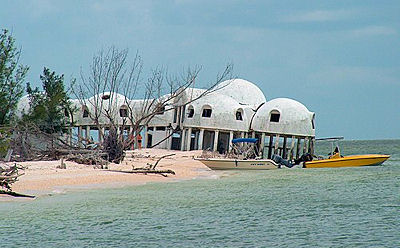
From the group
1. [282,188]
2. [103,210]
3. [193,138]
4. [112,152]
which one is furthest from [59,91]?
[103,210]

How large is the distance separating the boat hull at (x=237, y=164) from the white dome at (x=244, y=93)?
1942 cm

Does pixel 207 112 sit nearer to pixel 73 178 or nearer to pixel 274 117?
pixel 274 117

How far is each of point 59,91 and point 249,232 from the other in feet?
100

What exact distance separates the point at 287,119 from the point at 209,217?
3236cm

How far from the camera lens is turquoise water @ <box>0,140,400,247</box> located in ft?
45.2

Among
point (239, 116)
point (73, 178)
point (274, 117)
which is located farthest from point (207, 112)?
point (73, 178)

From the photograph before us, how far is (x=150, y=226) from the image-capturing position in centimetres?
1565

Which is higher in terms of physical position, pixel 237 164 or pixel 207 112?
pixel 207 112

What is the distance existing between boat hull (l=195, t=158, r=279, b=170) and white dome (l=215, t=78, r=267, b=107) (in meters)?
19.4

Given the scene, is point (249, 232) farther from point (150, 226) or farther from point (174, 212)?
point (174, 212)

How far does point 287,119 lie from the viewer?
48688 millimetres

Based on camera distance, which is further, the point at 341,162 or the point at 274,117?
the point at 274,117

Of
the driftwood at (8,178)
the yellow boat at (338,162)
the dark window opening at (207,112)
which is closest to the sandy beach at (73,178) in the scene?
the driftwood at (8,178)

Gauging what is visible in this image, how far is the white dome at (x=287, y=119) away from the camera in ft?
160
